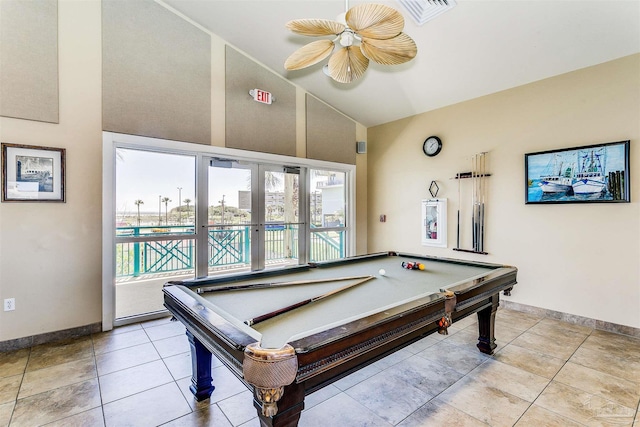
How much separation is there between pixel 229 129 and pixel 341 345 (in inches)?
140

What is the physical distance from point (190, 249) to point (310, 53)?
2.87m

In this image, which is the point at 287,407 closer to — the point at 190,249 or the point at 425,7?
the point at 190,249

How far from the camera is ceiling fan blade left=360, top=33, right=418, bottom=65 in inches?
85.9

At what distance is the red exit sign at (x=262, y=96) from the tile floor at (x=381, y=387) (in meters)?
3.22

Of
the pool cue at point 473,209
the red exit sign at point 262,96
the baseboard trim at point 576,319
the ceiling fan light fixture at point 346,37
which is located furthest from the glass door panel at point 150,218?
the baseboard trim at point 576,319

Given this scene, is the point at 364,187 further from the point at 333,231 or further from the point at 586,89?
the point at 586,89

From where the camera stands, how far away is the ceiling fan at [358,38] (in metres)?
1.90

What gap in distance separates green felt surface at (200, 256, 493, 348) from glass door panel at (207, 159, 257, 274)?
1.94 m

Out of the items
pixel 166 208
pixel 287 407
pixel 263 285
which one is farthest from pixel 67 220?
pixel 287 407

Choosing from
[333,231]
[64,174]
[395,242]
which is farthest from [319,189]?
[64,174]

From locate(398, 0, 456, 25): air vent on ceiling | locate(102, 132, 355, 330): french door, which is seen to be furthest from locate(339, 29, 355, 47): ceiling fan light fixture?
locate(102, 132, 355, 330): french door

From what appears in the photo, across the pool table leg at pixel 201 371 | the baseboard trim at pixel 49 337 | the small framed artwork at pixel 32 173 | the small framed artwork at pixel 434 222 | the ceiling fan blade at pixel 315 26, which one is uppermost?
the ceiling fan blade at pixel 315 26

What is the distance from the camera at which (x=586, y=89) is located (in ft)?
11.0

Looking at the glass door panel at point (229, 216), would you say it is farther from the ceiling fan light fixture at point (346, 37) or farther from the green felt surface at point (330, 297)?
the ceiling fan light fixture at point (346, 37)
